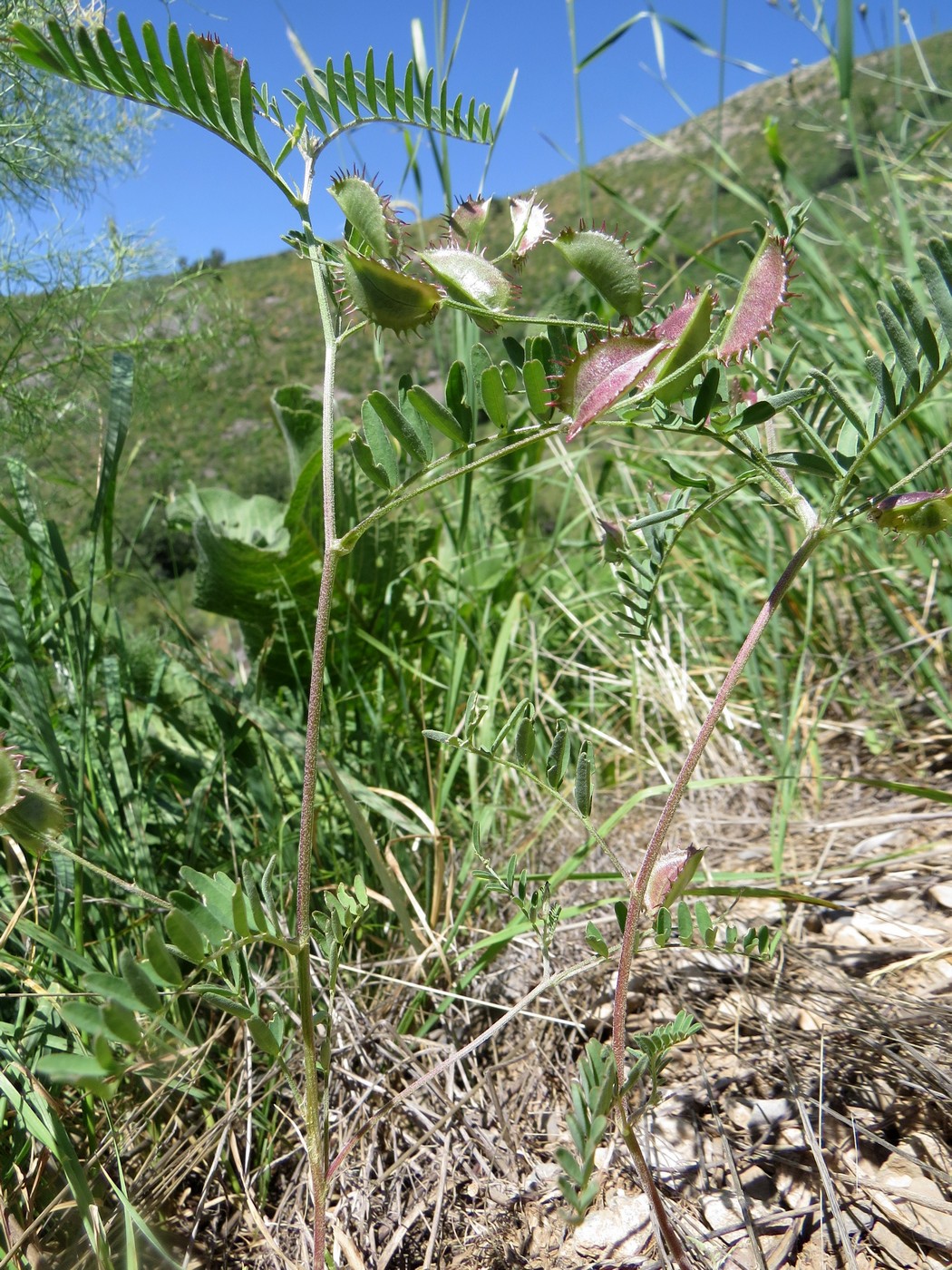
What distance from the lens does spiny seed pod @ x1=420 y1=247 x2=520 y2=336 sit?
1.93 ft

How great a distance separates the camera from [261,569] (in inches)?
54.7

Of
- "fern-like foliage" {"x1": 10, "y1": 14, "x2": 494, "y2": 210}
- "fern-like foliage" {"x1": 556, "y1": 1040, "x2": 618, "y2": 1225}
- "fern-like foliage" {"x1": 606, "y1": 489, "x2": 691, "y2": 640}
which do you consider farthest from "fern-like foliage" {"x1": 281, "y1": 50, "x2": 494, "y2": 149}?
"fern-like foliage" {"x1": 556, "y1": 1040, "x2": 618, "y2": 1225}

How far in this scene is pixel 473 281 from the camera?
1.96 feet

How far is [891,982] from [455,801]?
667 mm

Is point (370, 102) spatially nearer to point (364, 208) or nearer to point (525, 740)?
point (364, 208)

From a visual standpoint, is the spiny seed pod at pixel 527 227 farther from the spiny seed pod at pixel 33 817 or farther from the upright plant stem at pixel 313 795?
the spiny seed pod at pixel 33 817

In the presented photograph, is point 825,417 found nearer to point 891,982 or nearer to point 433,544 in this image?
point 891,982

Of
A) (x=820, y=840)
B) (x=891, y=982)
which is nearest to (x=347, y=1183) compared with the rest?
(x=891, y=982)

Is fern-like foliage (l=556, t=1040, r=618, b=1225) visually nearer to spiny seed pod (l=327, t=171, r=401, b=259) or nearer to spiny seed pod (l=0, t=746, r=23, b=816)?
spiny seed pod (l=0, t=746, r=23, b=816)

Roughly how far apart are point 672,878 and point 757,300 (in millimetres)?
406

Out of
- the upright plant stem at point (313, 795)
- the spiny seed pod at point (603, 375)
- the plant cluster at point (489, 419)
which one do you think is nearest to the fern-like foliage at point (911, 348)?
the plant cluster at point (489, 419)

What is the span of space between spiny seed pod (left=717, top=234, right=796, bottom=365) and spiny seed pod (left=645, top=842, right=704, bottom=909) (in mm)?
353

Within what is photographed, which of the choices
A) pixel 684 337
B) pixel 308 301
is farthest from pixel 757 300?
pixel 308 301

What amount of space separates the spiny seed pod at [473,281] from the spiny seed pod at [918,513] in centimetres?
29
